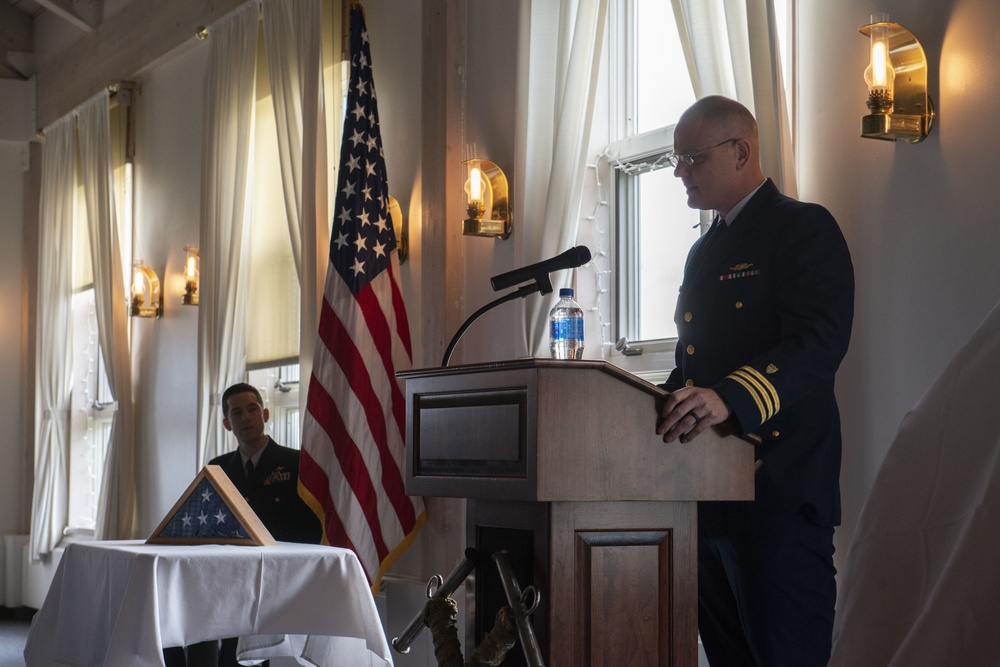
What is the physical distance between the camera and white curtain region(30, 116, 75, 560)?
28.3 ft

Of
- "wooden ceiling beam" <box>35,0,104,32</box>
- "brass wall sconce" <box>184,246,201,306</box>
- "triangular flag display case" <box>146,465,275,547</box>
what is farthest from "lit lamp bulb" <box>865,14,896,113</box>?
"wooden ceiling beam" <box>35,0,104,32</box>

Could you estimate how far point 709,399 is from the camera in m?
1.97

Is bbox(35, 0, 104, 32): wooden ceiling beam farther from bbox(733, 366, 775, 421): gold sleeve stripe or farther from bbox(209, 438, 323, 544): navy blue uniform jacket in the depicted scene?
bbox(733, 366, 775, 421): gold sleeve stripe

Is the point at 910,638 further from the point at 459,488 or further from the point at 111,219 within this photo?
the point at 111,219

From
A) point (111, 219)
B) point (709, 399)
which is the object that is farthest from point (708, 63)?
point (111, 219)

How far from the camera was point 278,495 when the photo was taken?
4.93 metres

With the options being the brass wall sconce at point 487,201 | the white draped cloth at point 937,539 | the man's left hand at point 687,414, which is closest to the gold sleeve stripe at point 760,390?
the man's left hand at point 687,414

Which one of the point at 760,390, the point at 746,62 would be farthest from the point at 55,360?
the point at 760,390

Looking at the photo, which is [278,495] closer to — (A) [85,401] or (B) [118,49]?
(A) [85,401]

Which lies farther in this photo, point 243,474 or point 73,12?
point 73,12

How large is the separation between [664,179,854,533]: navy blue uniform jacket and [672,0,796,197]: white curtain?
709 millimetres

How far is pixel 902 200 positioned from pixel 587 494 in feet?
4.70

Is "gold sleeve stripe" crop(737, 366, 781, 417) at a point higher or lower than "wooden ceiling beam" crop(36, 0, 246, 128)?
lower

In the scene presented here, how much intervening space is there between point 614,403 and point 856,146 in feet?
4.79
